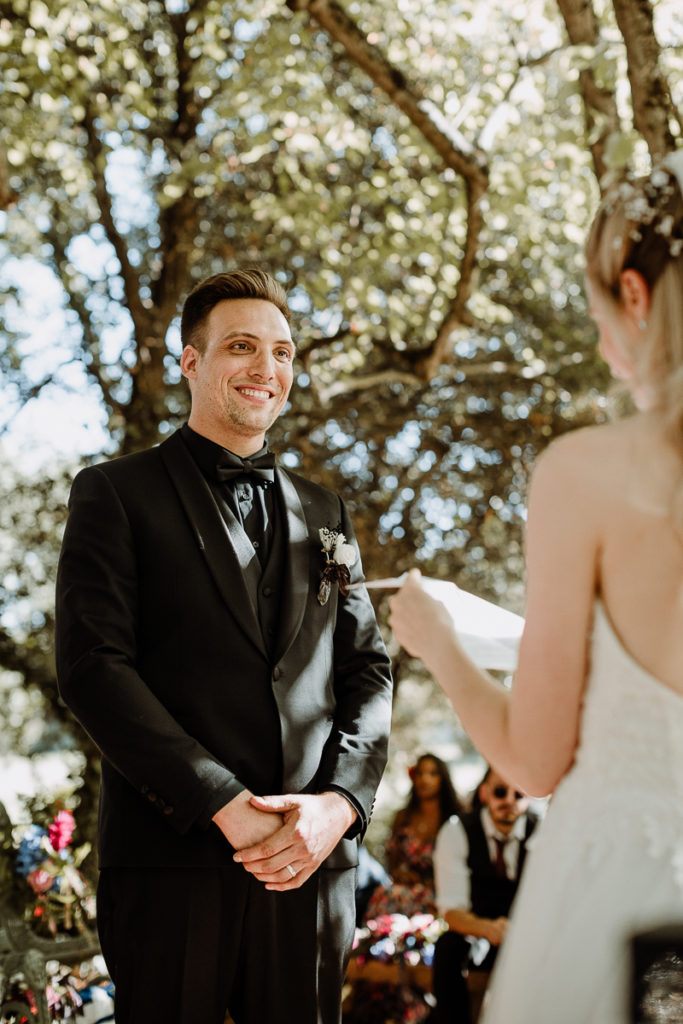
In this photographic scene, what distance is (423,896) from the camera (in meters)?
5.36

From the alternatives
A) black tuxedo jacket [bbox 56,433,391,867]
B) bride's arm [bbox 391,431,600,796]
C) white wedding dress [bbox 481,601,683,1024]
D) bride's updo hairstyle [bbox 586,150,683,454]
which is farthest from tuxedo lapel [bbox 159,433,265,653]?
bride's updo hairstyle [bbox 586,150,683,454]

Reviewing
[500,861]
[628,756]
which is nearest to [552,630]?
[628,756]

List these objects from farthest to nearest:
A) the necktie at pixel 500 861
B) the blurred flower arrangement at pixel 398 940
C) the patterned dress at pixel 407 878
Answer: the patterned dress at pixel 407 878 < the blurred flower arrangement at pixel 398 940 < the necktie at pixel 500 861

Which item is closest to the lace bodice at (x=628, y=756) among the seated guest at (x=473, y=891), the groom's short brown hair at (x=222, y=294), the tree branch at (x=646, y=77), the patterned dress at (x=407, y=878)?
the groom's short brown hair at (x=222, y=294)

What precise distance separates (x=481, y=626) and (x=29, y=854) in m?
2.48

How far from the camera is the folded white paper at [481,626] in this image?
1874 mm

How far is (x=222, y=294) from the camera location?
2676mm

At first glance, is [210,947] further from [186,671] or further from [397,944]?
[397,944]

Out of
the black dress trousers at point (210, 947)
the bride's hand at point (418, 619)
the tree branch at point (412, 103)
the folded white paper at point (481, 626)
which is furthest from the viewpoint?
the tree branch at point (412, 103)

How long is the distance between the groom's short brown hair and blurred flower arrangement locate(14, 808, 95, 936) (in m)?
2.12

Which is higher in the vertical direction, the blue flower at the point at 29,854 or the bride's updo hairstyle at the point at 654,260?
the bride's updo hairstyle at the point at 654,260

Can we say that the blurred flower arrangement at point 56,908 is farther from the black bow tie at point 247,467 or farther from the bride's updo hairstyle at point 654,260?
Result: the bride's updo hairstyle at point 654,260

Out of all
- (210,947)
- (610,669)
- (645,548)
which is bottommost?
(210,947)

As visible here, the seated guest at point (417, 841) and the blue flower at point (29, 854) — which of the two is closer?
the blue flower at point (29, 854)
